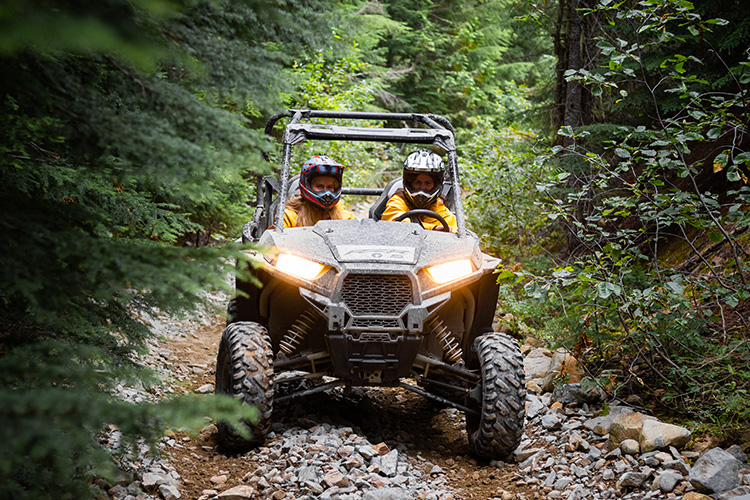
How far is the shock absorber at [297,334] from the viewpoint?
4680 mm

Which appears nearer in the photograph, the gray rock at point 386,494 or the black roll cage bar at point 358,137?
the gray rock at point 386,494

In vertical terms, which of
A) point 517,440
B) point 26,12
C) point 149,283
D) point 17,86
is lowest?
point 517,440

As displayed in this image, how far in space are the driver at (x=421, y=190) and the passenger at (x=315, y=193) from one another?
53 cm

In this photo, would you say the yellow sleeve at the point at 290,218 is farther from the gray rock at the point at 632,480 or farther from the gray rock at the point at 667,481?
the gray rock at the point at 667,481

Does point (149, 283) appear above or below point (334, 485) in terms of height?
above

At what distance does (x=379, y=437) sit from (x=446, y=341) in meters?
1.01

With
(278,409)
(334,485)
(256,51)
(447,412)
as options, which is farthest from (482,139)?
(256,51)

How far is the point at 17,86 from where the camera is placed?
1934mm

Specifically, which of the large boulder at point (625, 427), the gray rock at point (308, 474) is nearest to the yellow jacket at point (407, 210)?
the large boulder at point (625, 427)

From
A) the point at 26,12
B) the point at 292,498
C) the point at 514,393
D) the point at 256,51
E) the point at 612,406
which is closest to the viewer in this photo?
the point at 26,12

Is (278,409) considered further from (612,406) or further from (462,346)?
(612,406)

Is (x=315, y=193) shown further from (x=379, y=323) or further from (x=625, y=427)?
(x=625, y=427)

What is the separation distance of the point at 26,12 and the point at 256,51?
3.22 ft

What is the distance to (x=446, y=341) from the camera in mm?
4809
